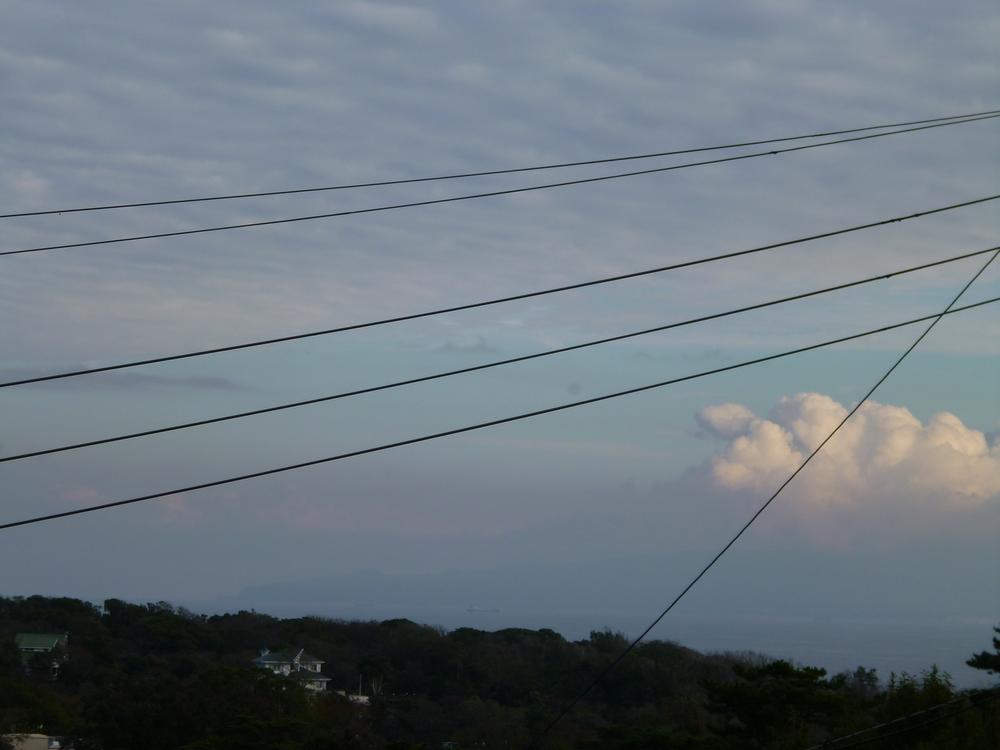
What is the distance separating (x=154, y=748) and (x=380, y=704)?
1697cm

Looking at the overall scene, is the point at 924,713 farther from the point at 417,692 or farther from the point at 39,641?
the point at 39,641

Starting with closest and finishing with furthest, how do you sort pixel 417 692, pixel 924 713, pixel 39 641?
pixel 924 713 → pixel 417 692 → pixel 39 641

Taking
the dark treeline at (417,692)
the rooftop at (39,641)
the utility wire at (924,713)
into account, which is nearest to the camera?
the utility wire at (924,713)

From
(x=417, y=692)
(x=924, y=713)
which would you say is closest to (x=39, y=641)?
(x=417, y=692)

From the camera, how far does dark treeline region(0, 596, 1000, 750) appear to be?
2747 cm

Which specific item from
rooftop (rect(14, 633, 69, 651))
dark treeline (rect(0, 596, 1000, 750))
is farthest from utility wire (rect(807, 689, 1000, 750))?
rooftop (rect(14, 633, 69, 651))

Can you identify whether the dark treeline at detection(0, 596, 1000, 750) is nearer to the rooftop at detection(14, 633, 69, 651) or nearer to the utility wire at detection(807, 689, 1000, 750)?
the utility wire at detection(807, 689, 1000, 750)

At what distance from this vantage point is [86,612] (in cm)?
7006

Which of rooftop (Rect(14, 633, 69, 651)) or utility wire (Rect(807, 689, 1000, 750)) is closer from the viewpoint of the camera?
utility wire (Rect(807, 689, 1000, 750))

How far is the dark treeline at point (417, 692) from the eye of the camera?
90.1ft

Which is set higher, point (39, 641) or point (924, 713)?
point (39, 641)

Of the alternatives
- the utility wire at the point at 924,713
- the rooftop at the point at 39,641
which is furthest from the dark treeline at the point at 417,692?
the rooftop at the point at 39,641

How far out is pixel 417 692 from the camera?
58.0m

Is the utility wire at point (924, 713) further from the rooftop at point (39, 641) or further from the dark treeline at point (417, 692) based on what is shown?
the rooftop at point (39, 641)
